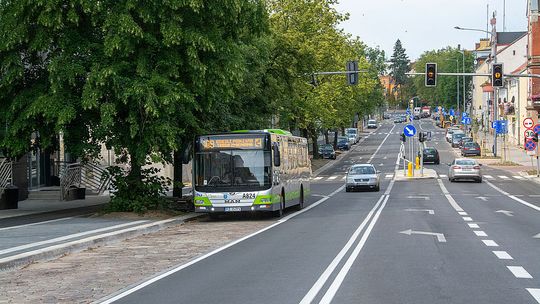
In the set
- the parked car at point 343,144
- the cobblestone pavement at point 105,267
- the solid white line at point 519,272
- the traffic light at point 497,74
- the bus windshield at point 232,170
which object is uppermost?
the traffic light at point 497,74

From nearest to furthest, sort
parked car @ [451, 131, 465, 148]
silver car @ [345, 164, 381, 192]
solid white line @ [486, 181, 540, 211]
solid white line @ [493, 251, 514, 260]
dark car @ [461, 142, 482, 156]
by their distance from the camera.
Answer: solid white line @ [493, 251, 514, 260]
solid white line @ [486, 181, 540, 211]
silver car @ [345, 164, 381, 192]
dark car @ [461, 142, 482, 156]
parked car @ [451, 131, 465, 148]

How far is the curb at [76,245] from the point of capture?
1456 centimetres

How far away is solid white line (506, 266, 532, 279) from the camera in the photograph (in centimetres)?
1202

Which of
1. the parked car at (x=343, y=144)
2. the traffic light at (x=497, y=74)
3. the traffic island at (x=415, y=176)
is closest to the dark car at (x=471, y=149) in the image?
the traffic island at (x=415, y=176)

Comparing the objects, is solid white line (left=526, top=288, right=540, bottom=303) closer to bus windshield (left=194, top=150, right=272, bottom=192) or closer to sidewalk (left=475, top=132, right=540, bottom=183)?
bus windshield (left=194, top=150, right=272, bottom=192)

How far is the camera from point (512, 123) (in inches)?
4112

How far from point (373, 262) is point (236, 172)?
1196cm

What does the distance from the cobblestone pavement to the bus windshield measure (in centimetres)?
326

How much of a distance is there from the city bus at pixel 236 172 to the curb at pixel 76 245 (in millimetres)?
1610

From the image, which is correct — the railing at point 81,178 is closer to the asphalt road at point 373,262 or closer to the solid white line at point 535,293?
the asphalt road at point 373,262

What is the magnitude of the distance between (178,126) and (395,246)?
1150 cm

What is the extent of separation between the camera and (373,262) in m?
14.0

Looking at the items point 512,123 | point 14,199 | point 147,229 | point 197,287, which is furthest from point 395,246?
point 512,123

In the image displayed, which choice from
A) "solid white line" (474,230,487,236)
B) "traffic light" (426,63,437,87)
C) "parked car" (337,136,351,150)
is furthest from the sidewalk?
"solid white line" (474,230,487,236)
